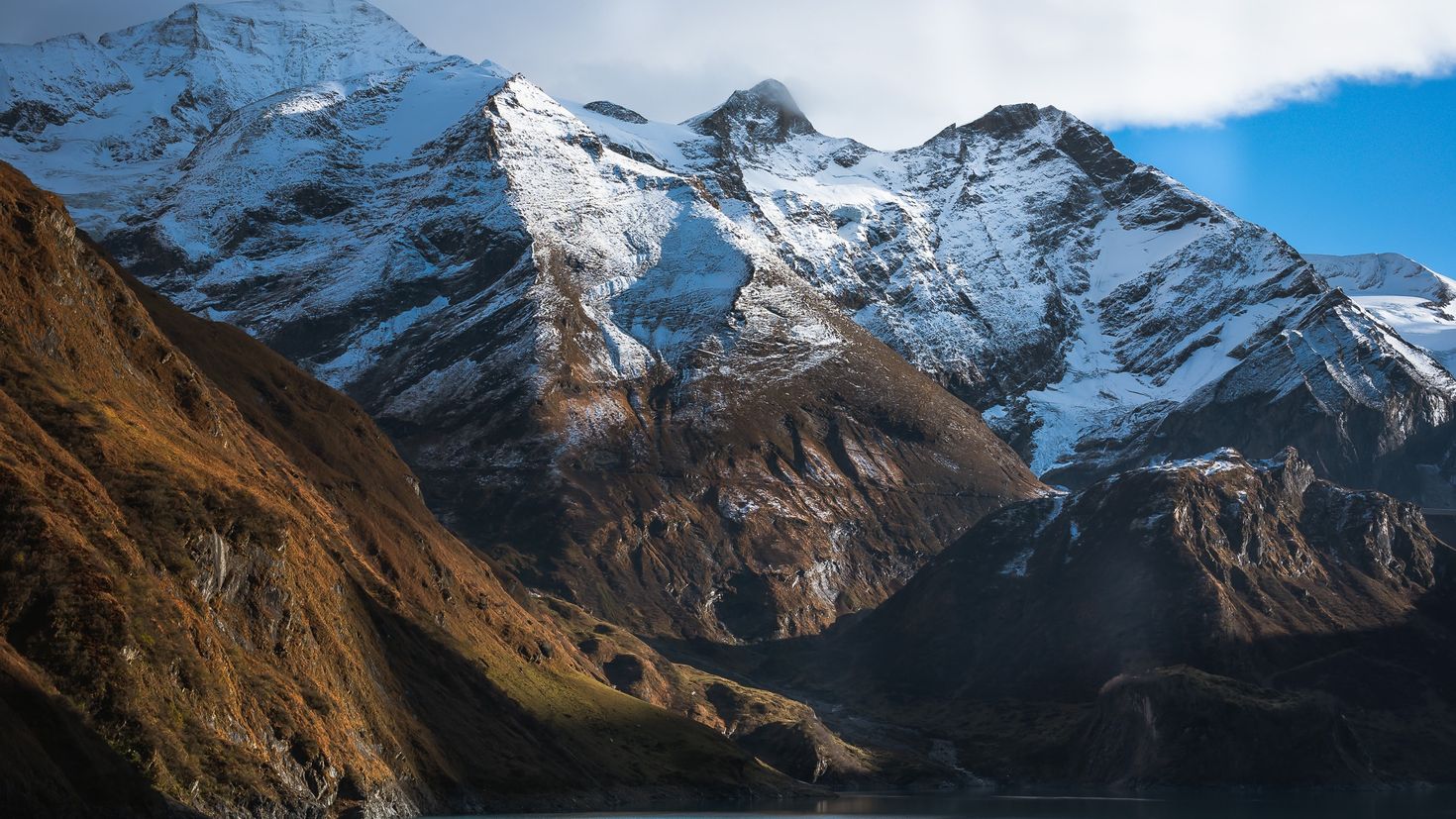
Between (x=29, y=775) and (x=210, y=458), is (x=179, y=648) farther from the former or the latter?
(x=210, y=458)

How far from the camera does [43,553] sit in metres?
104

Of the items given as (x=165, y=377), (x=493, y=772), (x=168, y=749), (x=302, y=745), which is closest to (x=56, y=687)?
(x=168, y=749)

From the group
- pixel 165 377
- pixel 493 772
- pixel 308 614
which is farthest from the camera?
pixel 493 772

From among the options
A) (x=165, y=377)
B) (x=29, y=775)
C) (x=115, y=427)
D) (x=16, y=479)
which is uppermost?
(x=165, y=377)

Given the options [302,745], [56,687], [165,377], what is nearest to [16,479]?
[56,687]

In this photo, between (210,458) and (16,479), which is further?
(210,458)

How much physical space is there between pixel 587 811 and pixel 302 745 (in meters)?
62.1

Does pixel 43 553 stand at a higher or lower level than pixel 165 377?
lower

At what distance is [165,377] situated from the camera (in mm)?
169750

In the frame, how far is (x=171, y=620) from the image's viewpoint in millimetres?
115562

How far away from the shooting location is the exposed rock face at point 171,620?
10094cm

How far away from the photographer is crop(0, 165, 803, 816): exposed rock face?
101 meters

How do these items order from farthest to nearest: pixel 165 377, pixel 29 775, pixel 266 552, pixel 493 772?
pixel 493 772
pixel 165 377
pixel 266 552
pixel 29 775

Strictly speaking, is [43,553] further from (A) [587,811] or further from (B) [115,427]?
(A) [587,811]
